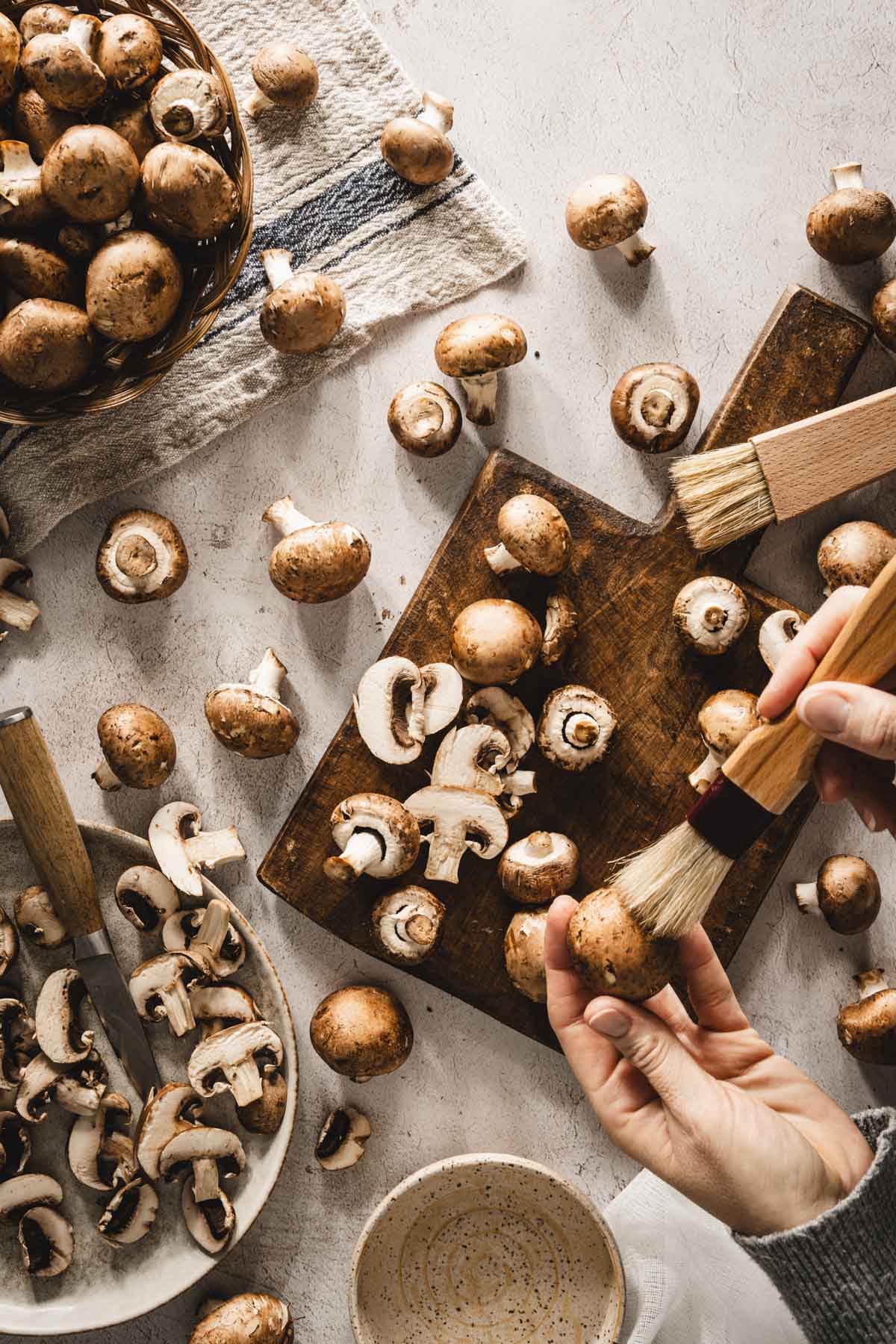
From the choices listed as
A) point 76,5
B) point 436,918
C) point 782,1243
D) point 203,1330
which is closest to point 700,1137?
point 782,1243

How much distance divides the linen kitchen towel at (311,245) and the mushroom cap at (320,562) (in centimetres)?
46

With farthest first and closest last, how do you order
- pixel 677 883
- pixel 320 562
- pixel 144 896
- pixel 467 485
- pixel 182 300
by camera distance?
1. pixel 467 485
2. pixel 144 896
3. pixel 320 562
4. pixel 182 300
5. pixel 677 883

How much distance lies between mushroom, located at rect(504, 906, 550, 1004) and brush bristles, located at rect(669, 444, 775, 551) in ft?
3.46

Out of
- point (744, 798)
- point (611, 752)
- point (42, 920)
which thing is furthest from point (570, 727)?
point (42, 920)

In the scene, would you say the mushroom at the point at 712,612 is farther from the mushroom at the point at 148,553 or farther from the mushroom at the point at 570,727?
the mushroom at the point at 148,553

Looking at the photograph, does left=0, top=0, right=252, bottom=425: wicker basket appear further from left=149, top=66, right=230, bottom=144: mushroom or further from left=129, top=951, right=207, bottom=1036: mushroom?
left=129, top=951, right=207, bottom=1036: mushroom

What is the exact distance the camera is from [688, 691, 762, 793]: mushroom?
2.47 metres

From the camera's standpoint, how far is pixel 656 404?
2580mm

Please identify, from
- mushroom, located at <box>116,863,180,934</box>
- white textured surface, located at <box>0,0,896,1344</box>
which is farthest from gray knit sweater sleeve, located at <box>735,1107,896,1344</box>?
mushroom, located at <box>116,863,180,934</box>

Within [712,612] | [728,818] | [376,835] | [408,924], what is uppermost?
[712,612]

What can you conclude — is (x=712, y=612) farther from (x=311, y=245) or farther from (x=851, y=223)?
(x=311, y=245)

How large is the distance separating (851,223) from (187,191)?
1.64 metres

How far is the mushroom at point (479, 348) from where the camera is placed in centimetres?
249

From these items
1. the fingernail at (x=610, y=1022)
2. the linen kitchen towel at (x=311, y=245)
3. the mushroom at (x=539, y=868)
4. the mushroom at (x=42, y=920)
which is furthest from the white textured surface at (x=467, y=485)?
the fingernail at (x=610, y=1022)
